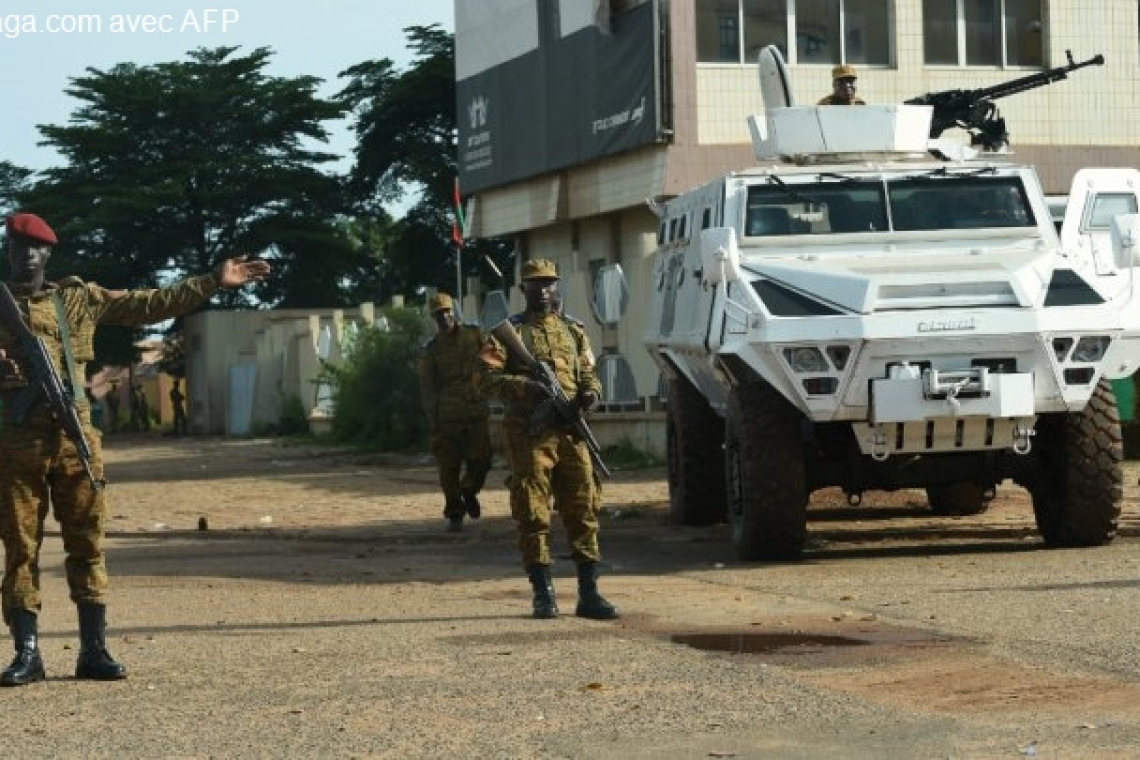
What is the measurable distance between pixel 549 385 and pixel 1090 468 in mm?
3572

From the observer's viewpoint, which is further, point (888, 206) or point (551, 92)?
point (551, 92)

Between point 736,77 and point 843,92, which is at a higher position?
point 736,77

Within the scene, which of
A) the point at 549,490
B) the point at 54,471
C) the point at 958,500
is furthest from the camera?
the point at 958,500

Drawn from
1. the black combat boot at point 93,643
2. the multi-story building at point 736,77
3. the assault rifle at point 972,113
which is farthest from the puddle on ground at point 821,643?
the multi-story building at point 736,77

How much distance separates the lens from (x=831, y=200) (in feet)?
49.0

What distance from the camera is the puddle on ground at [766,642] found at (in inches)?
397

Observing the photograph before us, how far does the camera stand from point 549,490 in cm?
1188

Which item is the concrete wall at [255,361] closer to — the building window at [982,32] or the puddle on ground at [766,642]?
the building window at [982,32]

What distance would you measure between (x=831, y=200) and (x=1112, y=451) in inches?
92.3

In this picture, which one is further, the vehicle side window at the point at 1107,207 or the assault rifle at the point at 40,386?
the vehicle side window at the point at 1107,207

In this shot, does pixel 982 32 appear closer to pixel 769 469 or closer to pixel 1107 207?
pixel 1107 207

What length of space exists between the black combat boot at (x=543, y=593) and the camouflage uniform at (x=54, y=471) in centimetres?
244

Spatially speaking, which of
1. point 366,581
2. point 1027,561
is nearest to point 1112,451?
point 1027,561

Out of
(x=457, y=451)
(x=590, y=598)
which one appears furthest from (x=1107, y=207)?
(x=590, y=598)
